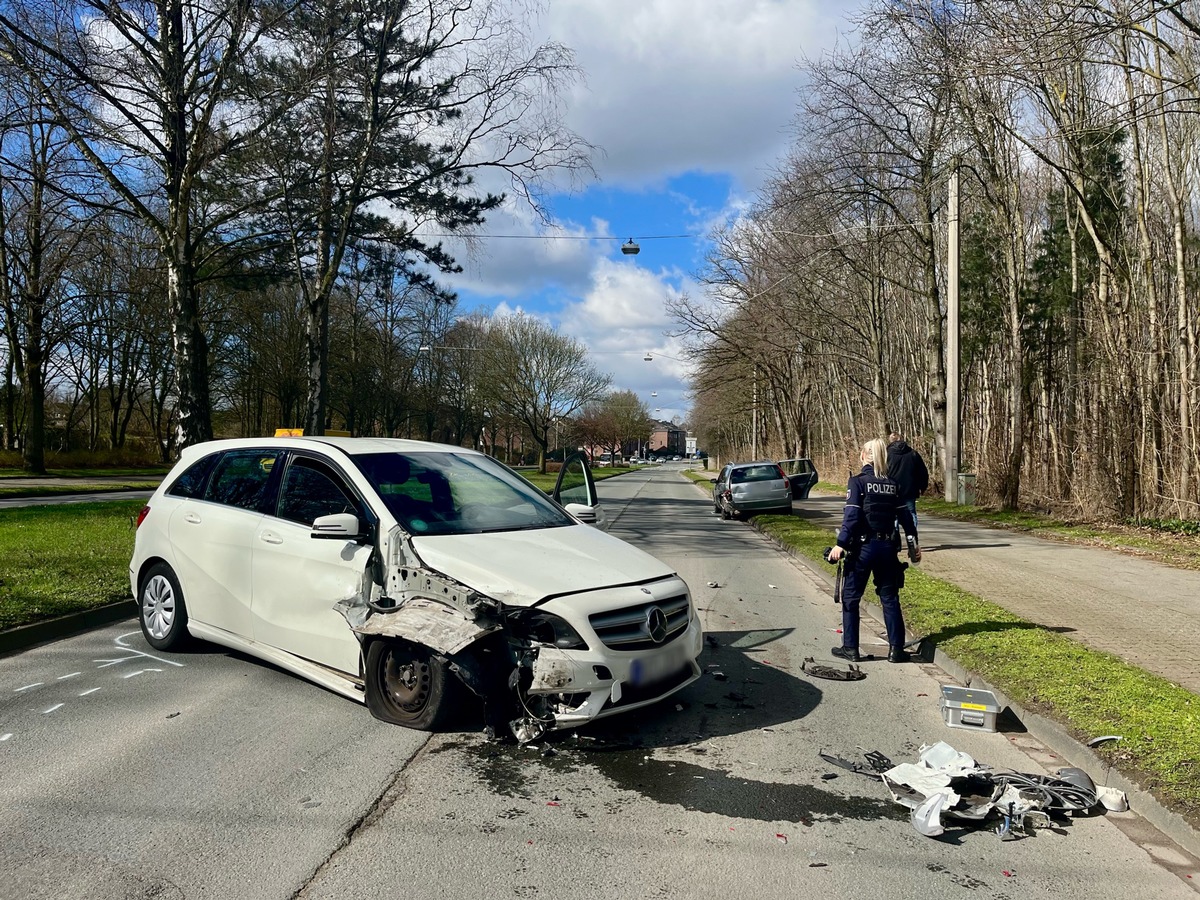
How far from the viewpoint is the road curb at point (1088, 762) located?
385 cm

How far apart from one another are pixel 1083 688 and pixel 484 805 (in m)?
4.13

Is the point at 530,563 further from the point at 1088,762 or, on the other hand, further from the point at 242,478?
the point at 1088,762

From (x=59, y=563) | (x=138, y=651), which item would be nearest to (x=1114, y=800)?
(x=138, y=651)

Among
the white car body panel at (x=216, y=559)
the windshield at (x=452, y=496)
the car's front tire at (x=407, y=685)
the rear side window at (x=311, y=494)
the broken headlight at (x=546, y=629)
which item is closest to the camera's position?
the broken headlight at (x=546, y=629)

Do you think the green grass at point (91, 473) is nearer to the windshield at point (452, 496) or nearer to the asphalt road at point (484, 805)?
the windshield at point (452, 496)

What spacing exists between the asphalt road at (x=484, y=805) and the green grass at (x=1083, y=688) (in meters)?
0.31

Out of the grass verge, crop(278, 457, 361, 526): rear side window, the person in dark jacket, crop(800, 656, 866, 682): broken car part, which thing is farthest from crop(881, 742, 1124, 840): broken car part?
the grass verge

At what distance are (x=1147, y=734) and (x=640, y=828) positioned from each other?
3.03 metres

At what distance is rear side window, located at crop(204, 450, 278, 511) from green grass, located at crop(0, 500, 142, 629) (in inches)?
91.9

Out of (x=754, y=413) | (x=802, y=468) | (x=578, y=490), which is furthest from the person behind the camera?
(x=754, y=413)

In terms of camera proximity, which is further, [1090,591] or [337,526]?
[1090,591]

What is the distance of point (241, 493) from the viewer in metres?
6.29

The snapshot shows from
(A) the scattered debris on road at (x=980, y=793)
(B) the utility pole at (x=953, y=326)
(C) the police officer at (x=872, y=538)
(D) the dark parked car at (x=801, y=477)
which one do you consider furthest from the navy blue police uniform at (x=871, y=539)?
(D) the dark parked car at (x=801, y=477)

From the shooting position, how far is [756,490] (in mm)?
23484
